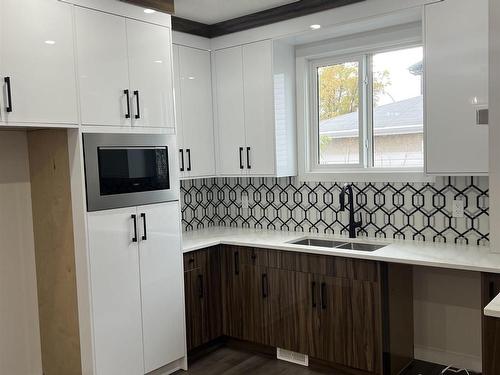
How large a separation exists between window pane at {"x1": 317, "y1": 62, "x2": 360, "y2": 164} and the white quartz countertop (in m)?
0.69

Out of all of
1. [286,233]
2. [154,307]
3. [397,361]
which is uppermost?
[286,233]

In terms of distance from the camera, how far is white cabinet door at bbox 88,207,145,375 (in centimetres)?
297

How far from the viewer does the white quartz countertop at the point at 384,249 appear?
113 inches

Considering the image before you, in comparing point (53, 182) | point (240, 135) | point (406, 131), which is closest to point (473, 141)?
point (406, 131)

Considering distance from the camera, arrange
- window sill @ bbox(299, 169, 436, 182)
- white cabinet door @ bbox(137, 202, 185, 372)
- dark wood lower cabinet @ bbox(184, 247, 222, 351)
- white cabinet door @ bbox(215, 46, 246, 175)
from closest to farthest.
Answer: white cabinet door @ bbox(137, 202, 185, 372) → window sill @ bbox(299, 169, 436, 182) → dark wood lower cabinet @ bbox(184, 247, 222, 351) → white cabinet door @ bbox(215, 46, 246, 175)

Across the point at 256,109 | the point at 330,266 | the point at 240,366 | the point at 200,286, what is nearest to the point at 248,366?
the point at 240,366

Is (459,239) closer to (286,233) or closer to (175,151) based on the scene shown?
(286,233)

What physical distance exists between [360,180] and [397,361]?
132 centimetres

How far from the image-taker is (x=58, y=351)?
318 cm

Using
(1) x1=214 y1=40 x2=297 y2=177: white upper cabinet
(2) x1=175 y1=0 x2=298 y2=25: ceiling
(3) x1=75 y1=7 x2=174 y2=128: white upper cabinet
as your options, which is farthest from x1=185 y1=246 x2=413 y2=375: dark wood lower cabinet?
(2) x1=175 y1=0 x2=298 y2=25: ceiling

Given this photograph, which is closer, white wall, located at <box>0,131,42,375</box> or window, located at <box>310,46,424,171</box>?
white wall, located at <box>0,131,42,375</box>

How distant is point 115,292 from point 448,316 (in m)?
2.30

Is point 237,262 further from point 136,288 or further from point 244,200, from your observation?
point 136,288

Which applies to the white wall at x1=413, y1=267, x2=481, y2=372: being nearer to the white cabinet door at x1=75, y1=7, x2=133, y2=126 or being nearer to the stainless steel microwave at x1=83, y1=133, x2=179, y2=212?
the stainless steel microwave at x1=83, y1=133, x2=179, y2=212
